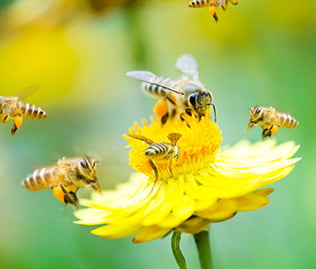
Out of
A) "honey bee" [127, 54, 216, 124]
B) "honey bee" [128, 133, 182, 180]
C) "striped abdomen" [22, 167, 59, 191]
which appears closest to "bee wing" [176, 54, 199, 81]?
"honey bee" [127, 54, 216, 124]

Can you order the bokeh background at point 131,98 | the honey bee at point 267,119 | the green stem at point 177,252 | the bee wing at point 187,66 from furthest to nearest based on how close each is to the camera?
the bokeh background at point 131,98 < the bee wing at point 187,66 < the honey bee at point 267,119 < the green stem at point 177,252

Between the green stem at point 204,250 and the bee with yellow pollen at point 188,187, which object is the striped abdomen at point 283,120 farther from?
the green stem at point 204,250

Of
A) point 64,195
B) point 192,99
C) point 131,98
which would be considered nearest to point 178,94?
point 192,99

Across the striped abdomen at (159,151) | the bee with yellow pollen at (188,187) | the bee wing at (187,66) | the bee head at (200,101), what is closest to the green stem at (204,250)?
the bee with yellow pollen at (188,187)

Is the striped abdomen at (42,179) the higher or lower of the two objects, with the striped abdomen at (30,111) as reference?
lower

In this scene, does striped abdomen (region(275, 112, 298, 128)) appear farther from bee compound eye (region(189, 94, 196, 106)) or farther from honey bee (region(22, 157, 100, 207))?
honey bee (region(22, 157, 100, 207))

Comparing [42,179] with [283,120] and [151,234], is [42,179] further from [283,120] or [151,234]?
[283,120]
